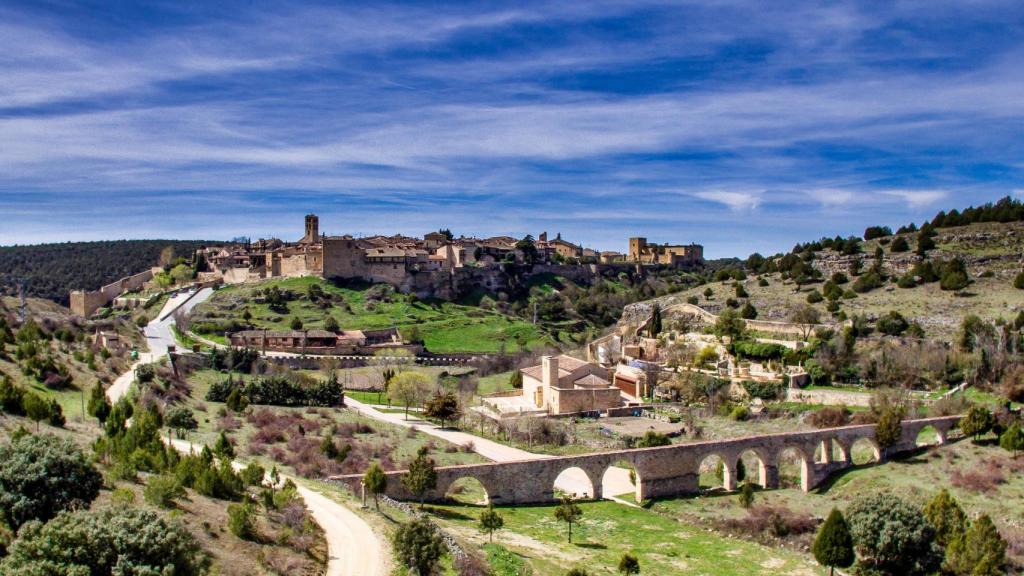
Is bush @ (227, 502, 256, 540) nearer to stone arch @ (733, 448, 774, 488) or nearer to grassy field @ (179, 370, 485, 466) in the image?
grassy field @ (179, 370, 485, 466)

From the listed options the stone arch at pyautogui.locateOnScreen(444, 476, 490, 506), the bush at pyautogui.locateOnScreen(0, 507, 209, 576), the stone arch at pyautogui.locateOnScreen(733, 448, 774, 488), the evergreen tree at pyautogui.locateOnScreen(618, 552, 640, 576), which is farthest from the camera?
the stone arch at pyautogui.locateOnScreen(733, 448, 774, 488)

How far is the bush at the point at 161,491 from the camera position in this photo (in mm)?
16016

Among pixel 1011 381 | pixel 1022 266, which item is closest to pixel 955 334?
pixel 1011 381

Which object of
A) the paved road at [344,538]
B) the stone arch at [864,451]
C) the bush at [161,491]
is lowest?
the stone arch at [864,451]

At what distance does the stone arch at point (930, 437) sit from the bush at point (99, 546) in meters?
29.9

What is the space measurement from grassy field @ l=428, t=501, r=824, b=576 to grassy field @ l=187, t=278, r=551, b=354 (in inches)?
1382

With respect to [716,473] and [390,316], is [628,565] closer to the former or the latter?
[716,473]

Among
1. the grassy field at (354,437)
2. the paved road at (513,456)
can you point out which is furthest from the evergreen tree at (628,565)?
the grassy field at (354,437)

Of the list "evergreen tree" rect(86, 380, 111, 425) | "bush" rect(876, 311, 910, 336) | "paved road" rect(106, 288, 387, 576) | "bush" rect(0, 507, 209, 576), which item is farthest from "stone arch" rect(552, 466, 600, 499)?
"bush" rect(876, 311, 910, 336)

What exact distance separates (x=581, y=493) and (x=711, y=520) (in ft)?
16.8

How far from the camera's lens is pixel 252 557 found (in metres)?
15.1

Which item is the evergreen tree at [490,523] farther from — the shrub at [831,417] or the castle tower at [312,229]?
the castle tower at [312,229]

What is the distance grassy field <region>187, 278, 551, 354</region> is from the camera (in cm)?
6172

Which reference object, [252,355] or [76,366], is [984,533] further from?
[252,355]
